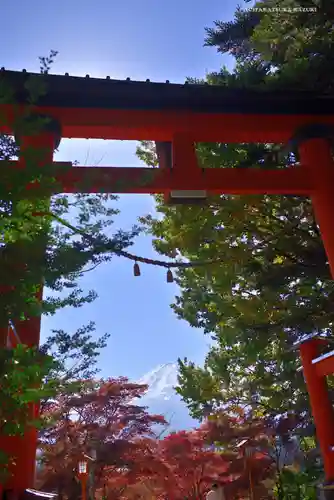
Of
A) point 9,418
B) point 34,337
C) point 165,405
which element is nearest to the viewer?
point 9,418

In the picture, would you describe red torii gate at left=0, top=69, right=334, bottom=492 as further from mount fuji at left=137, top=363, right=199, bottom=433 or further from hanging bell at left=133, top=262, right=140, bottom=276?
mount fuji at left=137, top=363, right=199, bottom=433

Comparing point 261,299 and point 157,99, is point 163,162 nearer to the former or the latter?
point 157,99

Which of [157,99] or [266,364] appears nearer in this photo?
[157,99]

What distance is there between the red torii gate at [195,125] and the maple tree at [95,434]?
6.51 metres

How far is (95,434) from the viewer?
10555 mm

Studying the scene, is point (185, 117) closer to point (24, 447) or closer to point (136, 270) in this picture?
point (136, 270)

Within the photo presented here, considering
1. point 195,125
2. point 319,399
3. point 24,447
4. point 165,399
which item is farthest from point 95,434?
point 165,399

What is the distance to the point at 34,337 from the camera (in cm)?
A: 355

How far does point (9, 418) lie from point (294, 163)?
554 cm

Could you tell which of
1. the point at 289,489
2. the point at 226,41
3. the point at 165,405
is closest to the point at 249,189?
the point at 226,41

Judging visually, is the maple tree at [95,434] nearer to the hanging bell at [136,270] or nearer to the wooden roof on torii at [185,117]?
the hanging bell at [136,270]

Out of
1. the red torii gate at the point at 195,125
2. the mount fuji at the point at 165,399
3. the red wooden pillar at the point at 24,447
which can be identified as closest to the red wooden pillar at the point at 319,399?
the red torii gate at the point at 195,125

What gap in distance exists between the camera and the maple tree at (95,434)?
10.1 m

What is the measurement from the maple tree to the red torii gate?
6.51m
